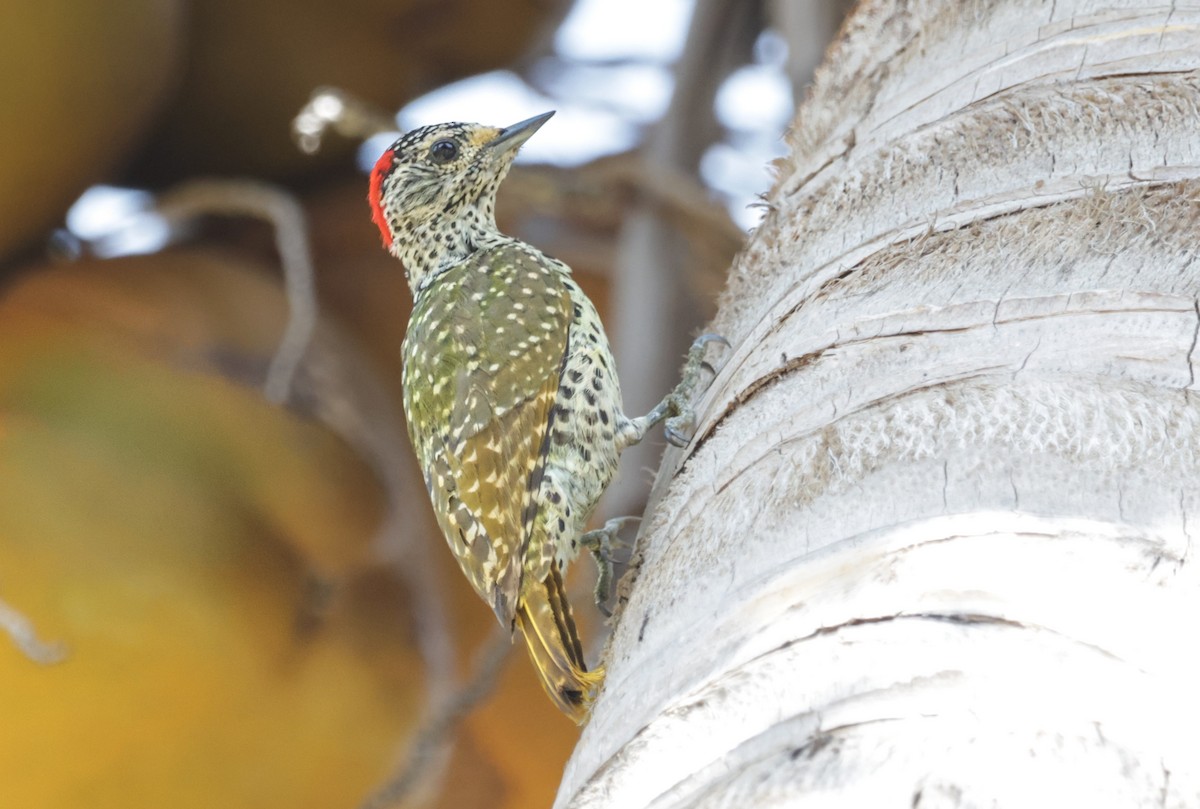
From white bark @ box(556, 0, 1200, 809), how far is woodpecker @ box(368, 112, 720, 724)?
0.49 meters

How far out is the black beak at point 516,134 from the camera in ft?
9.44

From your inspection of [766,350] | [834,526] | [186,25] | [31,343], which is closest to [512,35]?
[186,25]

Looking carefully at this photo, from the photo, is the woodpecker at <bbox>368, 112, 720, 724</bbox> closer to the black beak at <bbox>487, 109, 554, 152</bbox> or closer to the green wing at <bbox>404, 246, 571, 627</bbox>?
the green wing at <bbox>404, 246, 571, 627</bbox>

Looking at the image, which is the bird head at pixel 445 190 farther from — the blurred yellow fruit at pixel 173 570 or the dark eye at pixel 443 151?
the blurred yellow fruit at pixel 173 570

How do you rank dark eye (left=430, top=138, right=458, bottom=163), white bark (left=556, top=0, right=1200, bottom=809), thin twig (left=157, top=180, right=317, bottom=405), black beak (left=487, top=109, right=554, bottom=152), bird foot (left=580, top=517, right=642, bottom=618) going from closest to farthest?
white bark (left=556, top=0, right=1200, bottom=809) < bird foot (left=580, top=517, right=642, bottom=618) < thin twig (left=157, top=180, right=317, bottom=405) < black beak (left=487, top=109, right=554, bottom=152) < dark eye (left=430, top=138, right=458, bottom=163)

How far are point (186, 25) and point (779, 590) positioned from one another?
9.73 feet

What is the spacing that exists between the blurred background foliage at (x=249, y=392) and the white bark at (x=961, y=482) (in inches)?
53.5

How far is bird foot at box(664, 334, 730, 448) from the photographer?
1740 mm

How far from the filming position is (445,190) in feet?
9.87

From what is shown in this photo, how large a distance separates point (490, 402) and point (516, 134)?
0.96m

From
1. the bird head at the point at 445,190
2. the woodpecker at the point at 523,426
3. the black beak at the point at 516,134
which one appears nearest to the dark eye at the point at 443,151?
the bird head at the point at 445,190

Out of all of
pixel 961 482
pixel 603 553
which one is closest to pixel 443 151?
pixel 603 553

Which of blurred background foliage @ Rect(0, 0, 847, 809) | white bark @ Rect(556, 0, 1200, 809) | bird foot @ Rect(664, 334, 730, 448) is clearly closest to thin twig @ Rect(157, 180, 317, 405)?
blurred background foliage @ Rect(0, 0, 847, 809)

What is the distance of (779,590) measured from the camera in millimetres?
973
